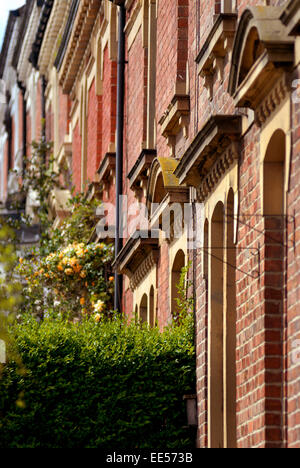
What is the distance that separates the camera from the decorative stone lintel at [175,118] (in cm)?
1349

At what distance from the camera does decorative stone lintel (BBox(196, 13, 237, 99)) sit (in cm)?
1103

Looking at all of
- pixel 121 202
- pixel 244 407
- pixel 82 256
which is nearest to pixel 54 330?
pixel 244 407

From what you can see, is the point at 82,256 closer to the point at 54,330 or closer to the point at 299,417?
the point at 54,330

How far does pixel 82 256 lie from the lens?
20016 millimetres

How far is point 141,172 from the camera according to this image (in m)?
16.3

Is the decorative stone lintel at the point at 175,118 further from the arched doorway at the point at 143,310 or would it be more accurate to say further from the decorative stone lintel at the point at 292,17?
the decorative stone lintel at the point at 292,17

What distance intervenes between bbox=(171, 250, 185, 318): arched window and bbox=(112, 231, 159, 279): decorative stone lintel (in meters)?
1.06

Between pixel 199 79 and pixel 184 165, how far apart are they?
135 cm

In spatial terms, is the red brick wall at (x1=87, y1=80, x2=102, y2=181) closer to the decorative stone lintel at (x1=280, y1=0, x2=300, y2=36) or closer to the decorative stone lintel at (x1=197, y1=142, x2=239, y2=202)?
the decorative stone lintel at (x1=197, y1=142, x2=239, y2=202)

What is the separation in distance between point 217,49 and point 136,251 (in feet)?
15.6

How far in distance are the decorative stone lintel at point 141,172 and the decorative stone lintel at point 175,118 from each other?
1191 millimetres

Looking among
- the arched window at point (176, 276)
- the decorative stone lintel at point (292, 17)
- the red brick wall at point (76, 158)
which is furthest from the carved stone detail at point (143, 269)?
the red brick wall at point (76, 158)

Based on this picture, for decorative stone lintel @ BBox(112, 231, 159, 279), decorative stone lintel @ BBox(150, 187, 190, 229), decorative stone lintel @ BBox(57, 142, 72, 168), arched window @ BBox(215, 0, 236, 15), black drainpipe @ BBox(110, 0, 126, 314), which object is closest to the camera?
arched window @ BBox(215, 0, 236, 15)

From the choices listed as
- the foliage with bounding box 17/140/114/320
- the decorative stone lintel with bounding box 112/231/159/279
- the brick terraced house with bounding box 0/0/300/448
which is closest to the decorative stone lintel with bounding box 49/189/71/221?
the foliage with bounding box 17/140/114/320
